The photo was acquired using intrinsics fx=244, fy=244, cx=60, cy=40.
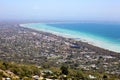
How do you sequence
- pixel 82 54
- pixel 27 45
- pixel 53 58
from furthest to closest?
pixel 27 45 < pixel 82 54 < pixel 53 58

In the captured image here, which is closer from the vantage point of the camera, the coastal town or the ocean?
the coastal town

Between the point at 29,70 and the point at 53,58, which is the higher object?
the point at 29,70

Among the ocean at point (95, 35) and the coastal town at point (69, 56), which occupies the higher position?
the ocean at point (95, 35)

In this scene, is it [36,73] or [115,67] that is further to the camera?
[115,67]

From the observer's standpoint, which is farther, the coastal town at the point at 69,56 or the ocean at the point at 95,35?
Answer: the ocean at the point at 95,35

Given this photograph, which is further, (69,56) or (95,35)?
(95,35)

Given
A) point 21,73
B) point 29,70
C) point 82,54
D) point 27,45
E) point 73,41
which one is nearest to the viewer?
point 21,73

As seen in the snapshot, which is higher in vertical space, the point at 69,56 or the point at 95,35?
the point at 95,35

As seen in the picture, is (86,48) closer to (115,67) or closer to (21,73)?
(115,67)

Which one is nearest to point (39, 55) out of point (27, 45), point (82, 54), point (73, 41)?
point (82, 54)

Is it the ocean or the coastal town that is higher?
the ocean

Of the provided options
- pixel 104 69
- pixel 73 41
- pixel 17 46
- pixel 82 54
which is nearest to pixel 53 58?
pixel 82 54
